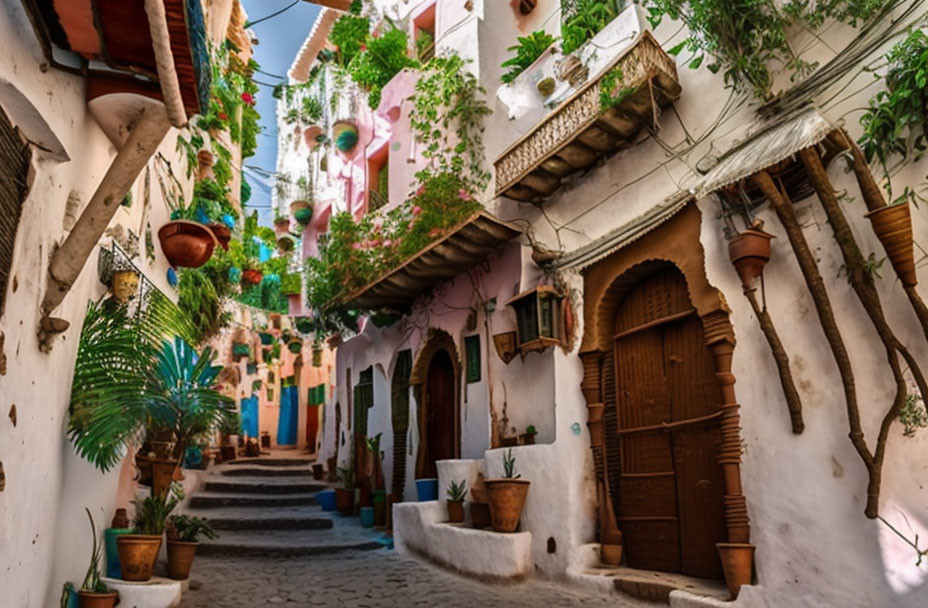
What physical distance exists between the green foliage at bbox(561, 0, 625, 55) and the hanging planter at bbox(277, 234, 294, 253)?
1765cm

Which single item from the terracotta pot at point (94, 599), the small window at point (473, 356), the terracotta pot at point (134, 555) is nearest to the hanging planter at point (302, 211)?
the small window at point (473, 356)

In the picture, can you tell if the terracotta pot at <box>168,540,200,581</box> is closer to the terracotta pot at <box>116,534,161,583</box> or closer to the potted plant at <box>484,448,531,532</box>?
the terracotta pot at <box>116,534,161,583</box>

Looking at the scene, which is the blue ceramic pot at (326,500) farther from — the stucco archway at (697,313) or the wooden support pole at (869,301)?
the wooden support pole at (869,301)

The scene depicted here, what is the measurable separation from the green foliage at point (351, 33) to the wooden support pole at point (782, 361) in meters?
13.1

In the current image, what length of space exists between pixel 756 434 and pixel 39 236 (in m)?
5.09

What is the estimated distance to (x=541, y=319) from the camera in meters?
7.29

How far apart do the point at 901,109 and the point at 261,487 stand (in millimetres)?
11377

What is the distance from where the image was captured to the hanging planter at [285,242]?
24.3 m

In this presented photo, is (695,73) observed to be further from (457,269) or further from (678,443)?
(457,269)

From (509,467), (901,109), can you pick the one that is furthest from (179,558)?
(901,109)

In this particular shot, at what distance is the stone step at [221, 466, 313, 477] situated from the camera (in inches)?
533

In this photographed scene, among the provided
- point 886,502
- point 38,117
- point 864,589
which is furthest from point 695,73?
point 38,117

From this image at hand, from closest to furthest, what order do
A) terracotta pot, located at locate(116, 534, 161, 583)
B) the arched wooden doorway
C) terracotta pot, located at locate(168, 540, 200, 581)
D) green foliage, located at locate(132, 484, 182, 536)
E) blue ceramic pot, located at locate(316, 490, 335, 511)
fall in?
terracotta pot, located at locate(116, 534, 161, 583) → green foliage, located at locate(132, 484, 182, 536) → terracotta pot, located at locate(168, 540, 200, 581) → the arched wooden doorway → blue ceramic pot, located at locate(316, 490, 335, 511)

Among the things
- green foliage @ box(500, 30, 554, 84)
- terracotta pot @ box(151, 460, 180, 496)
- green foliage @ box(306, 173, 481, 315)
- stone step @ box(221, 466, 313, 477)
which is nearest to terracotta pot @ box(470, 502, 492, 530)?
terracotta pot @ box(151, 460, 180, 496)
